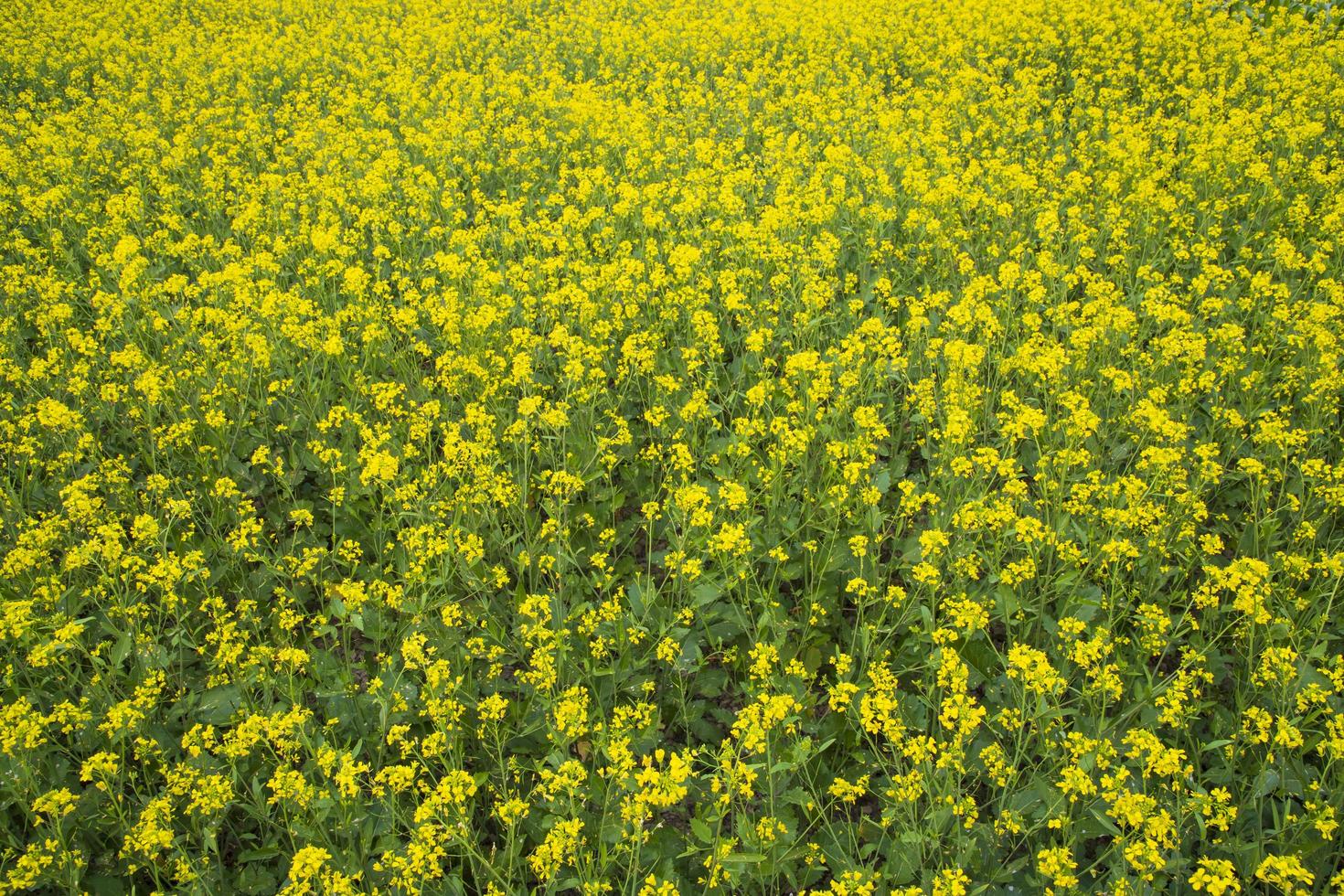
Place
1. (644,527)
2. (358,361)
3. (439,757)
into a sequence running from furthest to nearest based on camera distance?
(358,361)
(644,527)
(439,757)

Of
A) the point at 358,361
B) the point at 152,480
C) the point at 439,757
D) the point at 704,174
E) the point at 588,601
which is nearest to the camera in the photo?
the point at 439,757

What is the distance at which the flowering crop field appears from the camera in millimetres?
2783

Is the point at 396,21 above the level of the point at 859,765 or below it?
above

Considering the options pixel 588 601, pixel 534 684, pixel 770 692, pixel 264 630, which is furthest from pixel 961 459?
pixel 264 630

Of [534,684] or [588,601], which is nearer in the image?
[534,684]

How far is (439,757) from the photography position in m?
3.04

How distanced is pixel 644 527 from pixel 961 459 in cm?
150

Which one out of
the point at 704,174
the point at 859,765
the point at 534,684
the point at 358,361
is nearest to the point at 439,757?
the point at 534,684

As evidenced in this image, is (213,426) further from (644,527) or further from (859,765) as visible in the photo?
(859,765)

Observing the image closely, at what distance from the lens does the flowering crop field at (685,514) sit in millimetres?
2783

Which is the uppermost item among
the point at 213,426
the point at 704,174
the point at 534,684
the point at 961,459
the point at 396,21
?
the point at 396,21

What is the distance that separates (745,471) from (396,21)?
40.2 feet

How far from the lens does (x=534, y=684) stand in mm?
3139

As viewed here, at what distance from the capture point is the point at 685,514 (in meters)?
3.59
